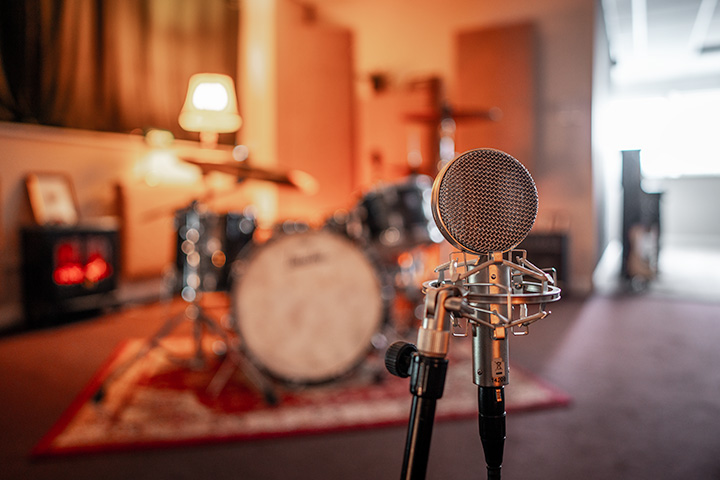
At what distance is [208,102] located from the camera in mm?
3363

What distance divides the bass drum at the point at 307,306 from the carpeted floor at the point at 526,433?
409mm

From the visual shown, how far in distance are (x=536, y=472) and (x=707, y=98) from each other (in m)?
10.4

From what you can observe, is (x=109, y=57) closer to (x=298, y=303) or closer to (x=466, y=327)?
(x=298, y=303)

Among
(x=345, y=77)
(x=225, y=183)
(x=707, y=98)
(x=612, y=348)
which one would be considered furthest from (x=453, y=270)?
(x=707, y=98)

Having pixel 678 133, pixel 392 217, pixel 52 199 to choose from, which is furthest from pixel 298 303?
pixel 678 133

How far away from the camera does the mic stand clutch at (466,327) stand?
1.71 ft

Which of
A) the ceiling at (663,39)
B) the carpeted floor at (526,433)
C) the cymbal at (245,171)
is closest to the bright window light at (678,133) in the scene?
the ceiling at (663,39)

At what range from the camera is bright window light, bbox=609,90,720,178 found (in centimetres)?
966

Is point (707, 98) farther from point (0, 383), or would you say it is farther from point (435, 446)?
point (0, 383)

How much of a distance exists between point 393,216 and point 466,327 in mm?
2347

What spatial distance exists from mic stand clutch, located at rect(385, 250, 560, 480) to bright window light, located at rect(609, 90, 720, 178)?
10.0 metres

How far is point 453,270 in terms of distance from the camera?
551 millimetres

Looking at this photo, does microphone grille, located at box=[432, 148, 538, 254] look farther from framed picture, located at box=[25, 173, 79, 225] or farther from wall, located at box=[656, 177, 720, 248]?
wall, located at box=[656, 177, 720, 248]

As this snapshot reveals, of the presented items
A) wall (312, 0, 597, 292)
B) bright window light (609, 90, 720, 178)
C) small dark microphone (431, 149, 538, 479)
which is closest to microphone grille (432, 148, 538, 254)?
small dark microphone (431, 149, 538, 479)
